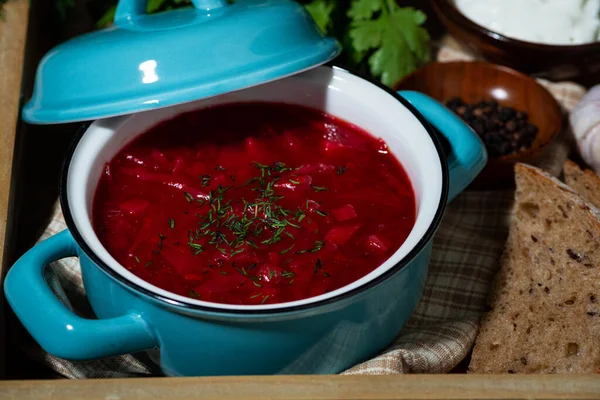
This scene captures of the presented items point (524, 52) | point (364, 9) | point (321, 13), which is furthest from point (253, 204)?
point (524, 52)

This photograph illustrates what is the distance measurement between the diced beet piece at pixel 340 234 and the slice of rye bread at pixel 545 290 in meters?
0.56

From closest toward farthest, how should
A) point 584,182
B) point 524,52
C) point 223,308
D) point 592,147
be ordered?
point 223,308 → point 584,182 → point 592,147 → point 524,52

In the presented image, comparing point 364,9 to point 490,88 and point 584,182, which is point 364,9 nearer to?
point 490,88

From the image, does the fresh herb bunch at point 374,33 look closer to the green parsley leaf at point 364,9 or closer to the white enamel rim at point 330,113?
the green parsley leaf at point 364,9

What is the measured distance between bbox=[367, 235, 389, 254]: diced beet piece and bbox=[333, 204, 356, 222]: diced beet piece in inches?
3.3

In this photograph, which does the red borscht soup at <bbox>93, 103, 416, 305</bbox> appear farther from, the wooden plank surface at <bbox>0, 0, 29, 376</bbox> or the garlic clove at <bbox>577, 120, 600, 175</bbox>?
the garlic clove at <bbox>577, 120, 600, 175</bbox>

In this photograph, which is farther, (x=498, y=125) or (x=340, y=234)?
(x=498, y=125)

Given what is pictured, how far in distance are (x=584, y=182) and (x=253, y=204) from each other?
1221 millimetres

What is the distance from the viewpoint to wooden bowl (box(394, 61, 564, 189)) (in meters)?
2.96

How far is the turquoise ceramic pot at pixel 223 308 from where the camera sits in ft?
5.86

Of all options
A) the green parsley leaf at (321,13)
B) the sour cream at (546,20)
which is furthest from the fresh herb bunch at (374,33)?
the sour cream at (546,20)

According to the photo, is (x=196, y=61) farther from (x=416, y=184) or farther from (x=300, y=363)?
(x=300, y=363)

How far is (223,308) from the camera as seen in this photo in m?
1.70

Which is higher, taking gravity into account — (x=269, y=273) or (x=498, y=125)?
(x=269, y=273)
